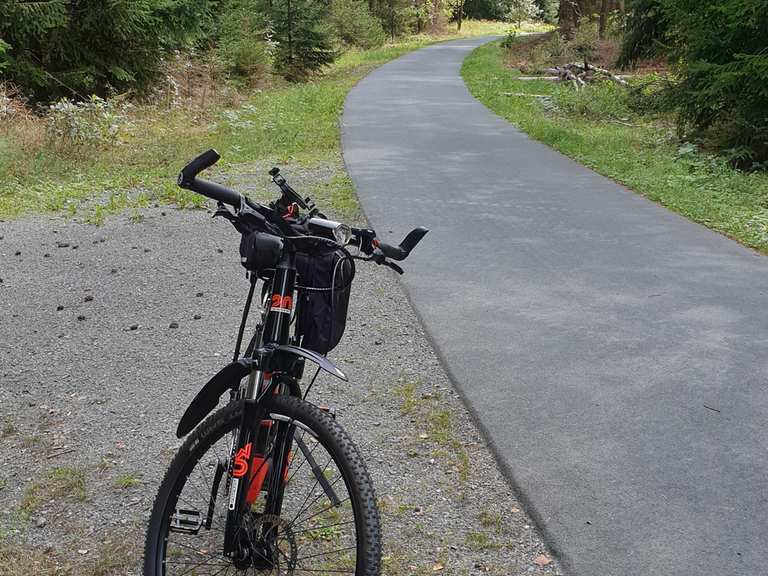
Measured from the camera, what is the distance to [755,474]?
410 cm

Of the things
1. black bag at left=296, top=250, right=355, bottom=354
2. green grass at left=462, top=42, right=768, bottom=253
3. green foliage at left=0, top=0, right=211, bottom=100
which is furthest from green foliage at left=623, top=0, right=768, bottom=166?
black bag at left=296, top=250, right=355, bottom=354

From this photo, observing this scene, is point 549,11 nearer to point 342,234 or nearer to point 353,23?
point 353,23

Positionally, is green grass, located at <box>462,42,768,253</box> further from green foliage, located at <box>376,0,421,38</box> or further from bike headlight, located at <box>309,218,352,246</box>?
green foliage, located at <box>376,0,421,38</box>

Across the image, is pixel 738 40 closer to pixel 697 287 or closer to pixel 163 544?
pixel 697 287

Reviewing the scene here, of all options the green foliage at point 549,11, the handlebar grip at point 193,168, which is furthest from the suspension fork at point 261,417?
the green foliage at point 549,11

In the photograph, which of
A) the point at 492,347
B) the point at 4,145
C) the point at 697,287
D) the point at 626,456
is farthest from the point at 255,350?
the point at 4,145

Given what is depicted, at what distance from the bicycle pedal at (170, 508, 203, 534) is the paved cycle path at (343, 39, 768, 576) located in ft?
5.14

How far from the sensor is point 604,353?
5684 millimetres

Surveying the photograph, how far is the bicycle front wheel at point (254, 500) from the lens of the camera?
2746 mm

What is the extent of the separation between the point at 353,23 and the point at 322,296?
43565mm

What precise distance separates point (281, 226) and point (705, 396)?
11.0 ft

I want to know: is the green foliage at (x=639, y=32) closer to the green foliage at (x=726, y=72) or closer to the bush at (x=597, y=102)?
the bush at (x=597, y=102)

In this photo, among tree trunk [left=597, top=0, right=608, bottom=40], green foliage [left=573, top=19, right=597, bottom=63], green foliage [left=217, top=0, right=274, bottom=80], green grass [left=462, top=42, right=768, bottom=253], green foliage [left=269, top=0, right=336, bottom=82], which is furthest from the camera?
tree trunk [left=597, top=0, right=608, bottom=40]

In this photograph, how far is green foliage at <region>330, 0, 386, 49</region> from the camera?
142 feet
